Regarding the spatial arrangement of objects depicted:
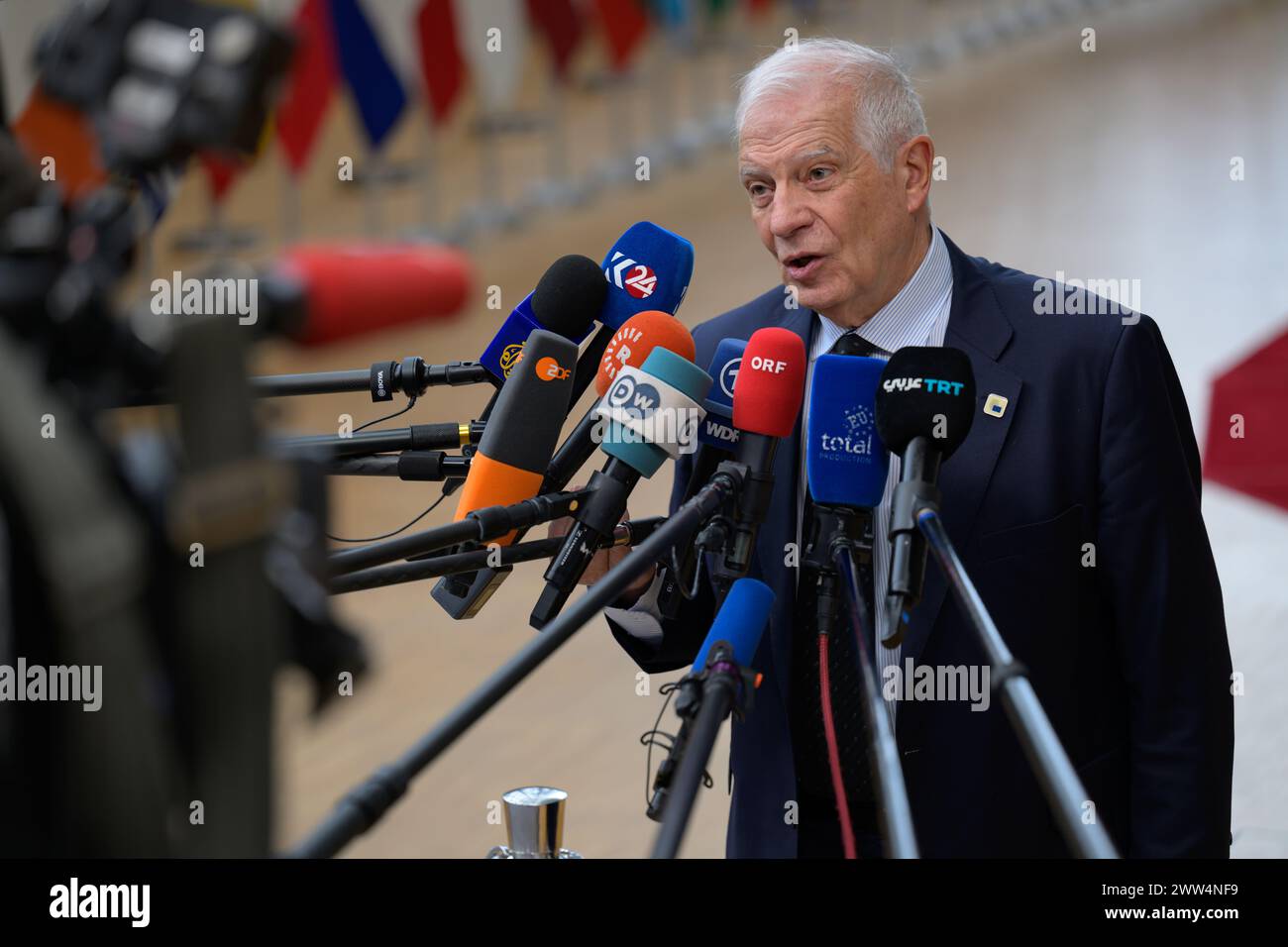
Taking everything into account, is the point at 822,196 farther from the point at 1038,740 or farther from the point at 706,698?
the point at 1038,740

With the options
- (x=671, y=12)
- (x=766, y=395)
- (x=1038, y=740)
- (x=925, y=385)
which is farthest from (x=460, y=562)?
(x=671, y=12)

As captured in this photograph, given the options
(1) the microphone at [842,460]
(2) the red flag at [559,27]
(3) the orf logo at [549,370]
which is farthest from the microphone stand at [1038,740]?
(2) the red flag at [559,27]

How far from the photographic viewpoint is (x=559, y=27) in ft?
26.4

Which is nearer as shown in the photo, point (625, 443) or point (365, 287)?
point (365, 287)

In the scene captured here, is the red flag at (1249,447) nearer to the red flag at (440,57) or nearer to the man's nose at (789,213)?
the man's nose at (789,213)

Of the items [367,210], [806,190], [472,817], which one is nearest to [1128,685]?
[806,190]

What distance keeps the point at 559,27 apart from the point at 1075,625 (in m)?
6.80

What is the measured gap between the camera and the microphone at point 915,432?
1.24 m

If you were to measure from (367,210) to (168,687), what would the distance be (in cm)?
668

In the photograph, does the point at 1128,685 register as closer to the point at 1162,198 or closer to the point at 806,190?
the point at 806,190

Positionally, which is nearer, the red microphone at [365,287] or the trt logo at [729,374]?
the red microphone at [365,287]

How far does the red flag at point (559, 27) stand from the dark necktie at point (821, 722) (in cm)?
644

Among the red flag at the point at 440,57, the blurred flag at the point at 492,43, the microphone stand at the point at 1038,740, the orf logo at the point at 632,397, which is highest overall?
the blurred flag at the point at 492,43

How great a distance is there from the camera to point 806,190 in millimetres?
1846
